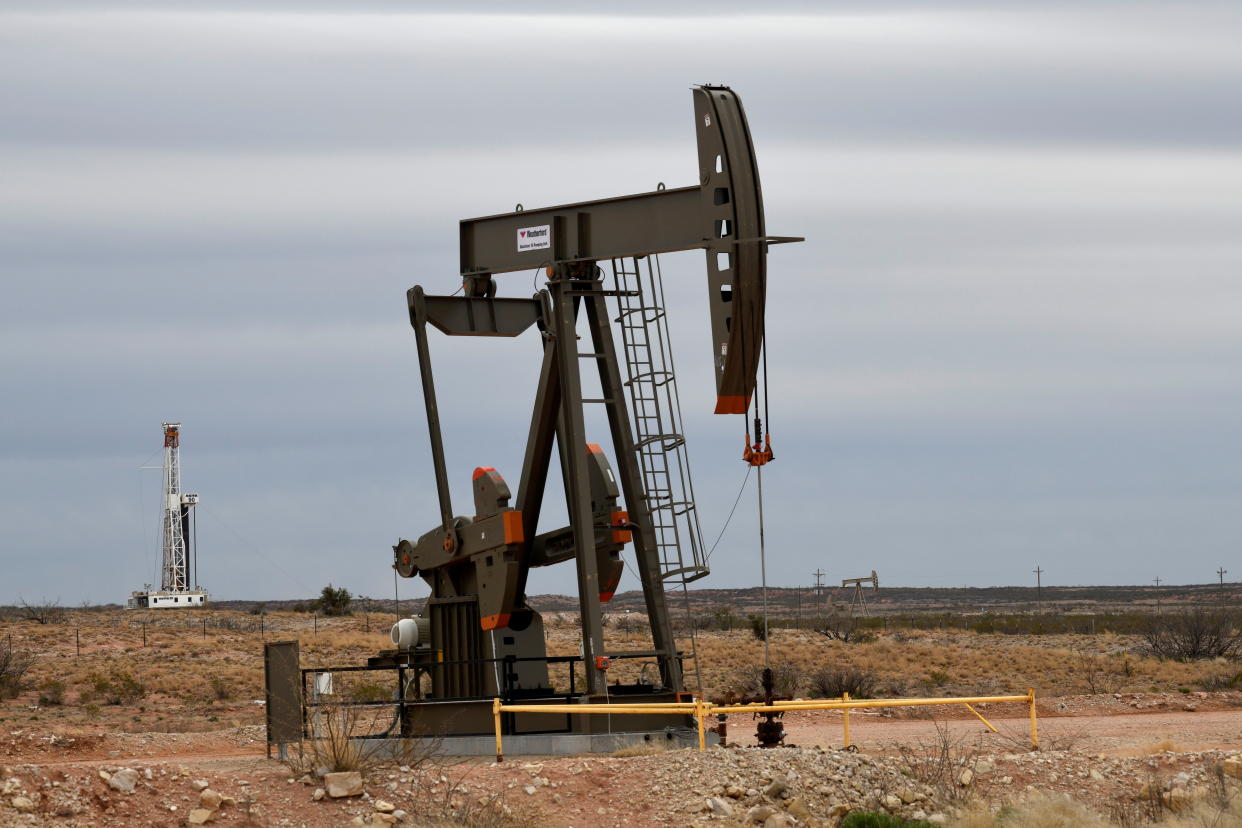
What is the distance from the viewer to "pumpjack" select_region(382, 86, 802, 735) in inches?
509

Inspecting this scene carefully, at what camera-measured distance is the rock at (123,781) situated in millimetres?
11078

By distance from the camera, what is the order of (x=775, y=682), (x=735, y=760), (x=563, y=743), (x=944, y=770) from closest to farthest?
(x=735, y=760) → (x=944, y=770) → (x=563, y=743) → (x=775, y=682)

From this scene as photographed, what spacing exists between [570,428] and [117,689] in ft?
55.7

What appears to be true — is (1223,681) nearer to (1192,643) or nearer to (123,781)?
(1192,643)

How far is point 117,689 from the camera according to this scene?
27.6 metres

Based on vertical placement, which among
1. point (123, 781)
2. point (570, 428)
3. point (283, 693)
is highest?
point (570, 428)

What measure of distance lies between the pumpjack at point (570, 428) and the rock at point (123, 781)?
324cm

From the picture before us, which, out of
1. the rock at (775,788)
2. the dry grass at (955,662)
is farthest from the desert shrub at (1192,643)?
the rock at (775,788)

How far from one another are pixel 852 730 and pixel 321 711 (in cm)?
858

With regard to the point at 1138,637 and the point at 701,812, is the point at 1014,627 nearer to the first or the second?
the point at 1138,637

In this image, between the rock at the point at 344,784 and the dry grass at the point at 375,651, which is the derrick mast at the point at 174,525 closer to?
the dry grass at the point at 375,651

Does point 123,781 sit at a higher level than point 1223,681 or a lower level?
higher

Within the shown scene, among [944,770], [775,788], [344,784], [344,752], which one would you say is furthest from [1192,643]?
[344,784]

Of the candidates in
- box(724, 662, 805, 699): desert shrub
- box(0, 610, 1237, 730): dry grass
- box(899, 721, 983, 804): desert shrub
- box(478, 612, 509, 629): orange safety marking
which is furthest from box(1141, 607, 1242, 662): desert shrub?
box(478, 612, 509, 629): orange safety marking
